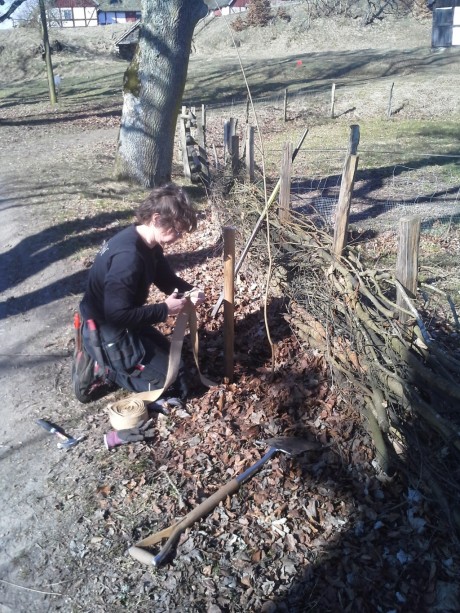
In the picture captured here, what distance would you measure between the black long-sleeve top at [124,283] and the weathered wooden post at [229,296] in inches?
18.3

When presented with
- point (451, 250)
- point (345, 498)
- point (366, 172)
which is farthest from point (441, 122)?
point (345, 498)

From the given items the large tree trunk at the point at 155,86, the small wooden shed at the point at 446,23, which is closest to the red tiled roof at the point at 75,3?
the small wooden shed at the point at 446,23

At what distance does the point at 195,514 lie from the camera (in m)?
3.11

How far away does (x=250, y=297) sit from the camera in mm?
5484

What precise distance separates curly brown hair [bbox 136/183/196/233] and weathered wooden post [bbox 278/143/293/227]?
64.9 inches

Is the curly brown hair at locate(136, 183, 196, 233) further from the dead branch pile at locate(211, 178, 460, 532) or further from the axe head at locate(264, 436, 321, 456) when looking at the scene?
the axe head at locate(264, 436, 321, 456)

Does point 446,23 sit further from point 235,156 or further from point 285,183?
point 285,183

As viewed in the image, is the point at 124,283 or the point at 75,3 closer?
the point at 124,283

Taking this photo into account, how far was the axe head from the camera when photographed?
3.51 meters

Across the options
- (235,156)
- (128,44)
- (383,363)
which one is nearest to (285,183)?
(235,156)

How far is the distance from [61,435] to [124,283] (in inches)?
43.8

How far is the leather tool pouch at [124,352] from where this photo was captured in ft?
12.7

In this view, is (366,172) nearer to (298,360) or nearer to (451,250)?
(451,250)

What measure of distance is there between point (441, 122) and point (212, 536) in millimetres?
15811
